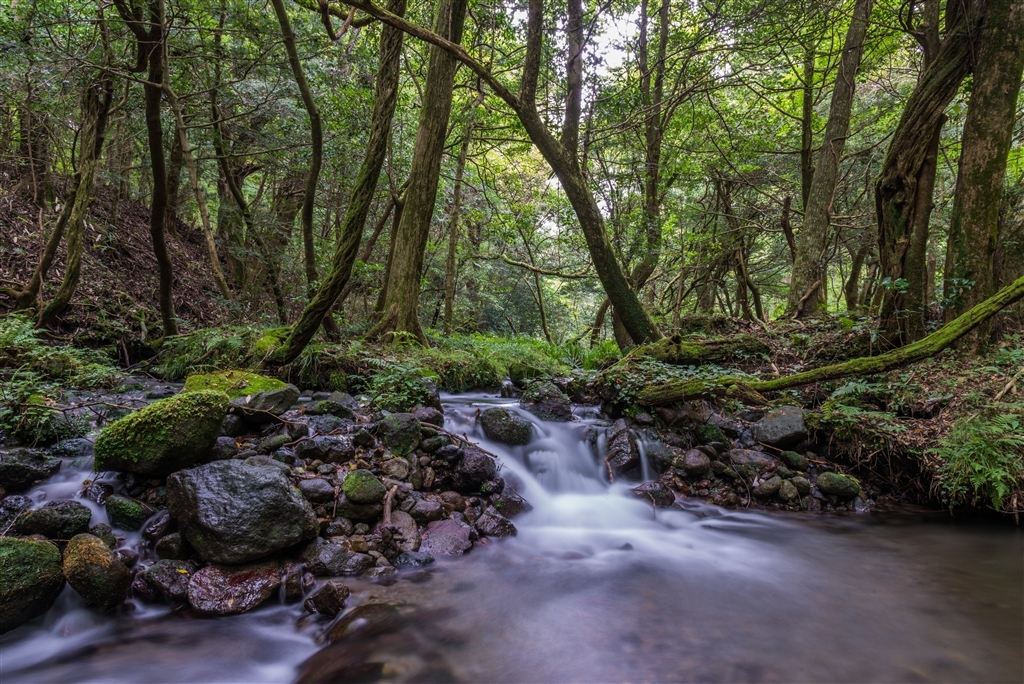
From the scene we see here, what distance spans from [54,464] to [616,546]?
470 centimetres

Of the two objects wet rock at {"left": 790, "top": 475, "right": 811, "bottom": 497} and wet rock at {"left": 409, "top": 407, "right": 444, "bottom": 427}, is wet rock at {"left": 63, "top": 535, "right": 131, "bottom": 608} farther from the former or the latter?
wet rock at {"left": 790, "top": 475, "right": 811, "bottom": 497}

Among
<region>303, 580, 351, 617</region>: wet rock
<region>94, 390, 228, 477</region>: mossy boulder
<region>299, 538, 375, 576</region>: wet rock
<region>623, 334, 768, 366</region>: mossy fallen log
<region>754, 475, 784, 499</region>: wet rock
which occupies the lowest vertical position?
<region>303, 580, 351, 617</region>: wet rock

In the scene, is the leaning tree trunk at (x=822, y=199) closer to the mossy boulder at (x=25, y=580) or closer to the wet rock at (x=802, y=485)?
the wet rock at (x=802, y=485)

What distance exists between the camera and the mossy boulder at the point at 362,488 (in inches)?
155

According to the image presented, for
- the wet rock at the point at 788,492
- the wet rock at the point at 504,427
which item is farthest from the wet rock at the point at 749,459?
the wet rock at the point at 504,427

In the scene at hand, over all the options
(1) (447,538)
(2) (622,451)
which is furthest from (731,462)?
(1) (447,538)

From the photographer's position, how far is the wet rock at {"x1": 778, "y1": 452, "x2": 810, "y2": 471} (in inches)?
218

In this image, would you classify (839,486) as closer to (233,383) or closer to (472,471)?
(472,471)

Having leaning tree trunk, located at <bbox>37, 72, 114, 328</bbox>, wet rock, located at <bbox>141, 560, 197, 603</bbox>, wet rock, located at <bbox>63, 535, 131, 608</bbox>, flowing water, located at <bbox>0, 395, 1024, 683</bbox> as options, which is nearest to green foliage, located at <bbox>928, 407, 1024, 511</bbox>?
flowing water, located at <bbox>0, 395, 1024, 683</bbox>

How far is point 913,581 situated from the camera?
3.84 m

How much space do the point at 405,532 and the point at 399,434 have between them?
100 centimetres

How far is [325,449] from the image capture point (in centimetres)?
439

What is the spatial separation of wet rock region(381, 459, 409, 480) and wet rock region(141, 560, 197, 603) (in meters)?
1.60

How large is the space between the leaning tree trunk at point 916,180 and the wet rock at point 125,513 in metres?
7.97
